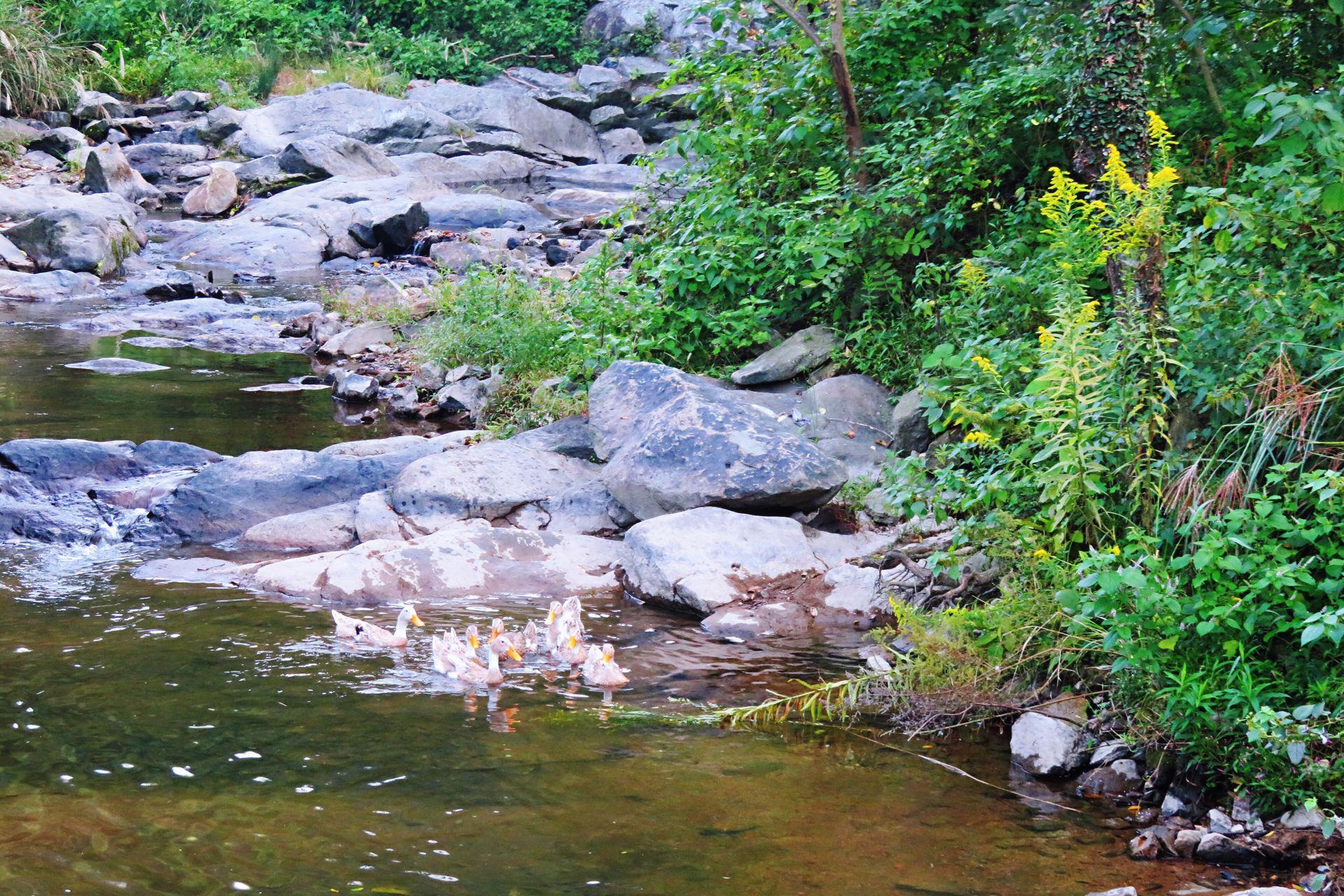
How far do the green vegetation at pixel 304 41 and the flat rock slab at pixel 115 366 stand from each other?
15.0 m

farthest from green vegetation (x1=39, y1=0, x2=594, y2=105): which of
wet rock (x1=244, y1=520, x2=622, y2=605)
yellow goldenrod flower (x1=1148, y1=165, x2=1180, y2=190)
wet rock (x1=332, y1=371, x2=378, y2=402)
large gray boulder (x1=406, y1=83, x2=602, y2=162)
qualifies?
yellow goldenrod flower (x1=1148, y1=165, x2=1180, y2=190)

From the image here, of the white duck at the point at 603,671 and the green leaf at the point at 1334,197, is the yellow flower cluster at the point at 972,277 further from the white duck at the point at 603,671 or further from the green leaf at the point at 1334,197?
the white duck at the point at 603,671

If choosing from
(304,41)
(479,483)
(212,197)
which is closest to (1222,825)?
(479,483)

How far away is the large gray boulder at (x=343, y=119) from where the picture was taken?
77.5 ft

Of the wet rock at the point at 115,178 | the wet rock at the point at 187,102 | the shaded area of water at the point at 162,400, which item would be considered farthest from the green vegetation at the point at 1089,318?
the wet rock at the point at 187,102

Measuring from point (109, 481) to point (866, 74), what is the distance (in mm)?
5948

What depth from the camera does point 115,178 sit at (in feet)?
66.2

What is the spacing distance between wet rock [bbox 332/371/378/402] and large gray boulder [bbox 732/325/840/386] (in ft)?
13.3

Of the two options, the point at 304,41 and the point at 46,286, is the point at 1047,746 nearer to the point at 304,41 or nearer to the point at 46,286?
the point at 46,286

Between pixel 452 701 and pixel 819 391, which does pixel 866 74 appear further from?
pixel 452 701

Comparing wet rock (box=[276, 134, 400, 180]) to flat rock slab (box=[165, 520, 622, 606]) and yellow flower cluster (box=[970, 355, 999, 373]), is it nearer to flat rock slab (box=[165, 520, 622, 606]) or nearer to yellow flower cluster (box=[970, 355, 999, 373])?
flat rock slab (box=[165, 520, 622, 606])

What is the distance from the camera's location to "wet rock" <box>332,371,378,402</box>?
10656 millimetres

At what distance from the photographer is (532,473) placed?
7.45 metres

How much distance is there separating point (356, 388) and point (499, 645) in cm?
600
